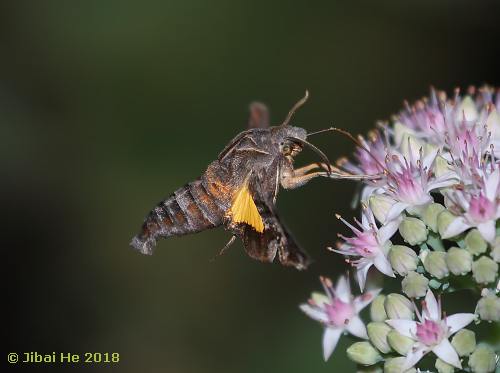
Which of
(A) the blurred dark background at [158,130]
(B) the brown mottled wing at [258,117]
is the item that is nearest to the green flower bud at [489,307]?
(B) the brown mottled wing at [258,117]

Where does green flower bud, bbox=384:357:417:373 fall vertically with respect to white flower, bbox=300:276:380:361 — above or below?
below

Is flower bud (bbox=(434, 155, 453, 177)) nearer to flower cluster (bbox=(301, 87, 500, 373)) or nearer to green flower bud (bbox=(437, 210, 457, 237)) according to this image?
flower cluster (bbox=(301, 87, 500, 373))

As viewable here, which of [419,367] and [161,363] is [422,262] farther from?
[161,363]

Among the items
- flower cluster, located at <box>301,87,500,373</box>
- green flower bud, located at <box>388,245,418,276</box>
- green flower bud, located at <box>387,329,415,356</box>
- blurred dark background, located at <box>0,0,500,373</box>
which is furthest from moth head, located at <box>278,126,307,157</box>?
blurred dark background, located at <box>0,0,500,373</box>


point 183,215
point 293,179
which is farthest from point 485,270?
point 183,215

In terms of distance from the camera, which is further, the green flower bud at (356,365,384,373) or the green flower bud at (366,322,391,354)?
the green flower bud at (356,365,384,373)

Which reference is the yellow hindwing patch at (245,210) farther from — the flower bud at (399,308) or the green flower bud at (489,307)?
the green flower bud at (489,307)
